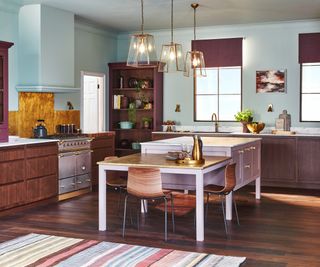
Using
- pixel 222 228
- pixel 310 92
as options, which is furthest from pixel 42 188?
pixel 310 92

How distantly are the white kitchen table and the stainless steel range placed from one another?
6.61 ft

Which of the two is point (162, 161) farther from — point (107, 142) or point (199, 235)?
point (107, 142)

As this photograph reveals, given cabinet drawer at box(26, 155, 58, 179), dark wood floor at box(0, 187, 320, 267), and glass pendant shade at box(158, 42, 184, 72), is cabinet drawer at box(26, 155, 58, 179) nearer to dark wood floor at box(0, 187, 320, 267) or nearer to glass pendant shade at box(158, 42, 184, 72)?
dark wood floor at box(0, 187, 320, 267)

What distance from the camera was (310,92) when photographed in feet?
30.6

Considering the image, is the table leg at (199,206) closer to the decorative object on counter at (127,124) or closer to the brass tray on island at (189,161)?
the brass tray on island at (189,161)

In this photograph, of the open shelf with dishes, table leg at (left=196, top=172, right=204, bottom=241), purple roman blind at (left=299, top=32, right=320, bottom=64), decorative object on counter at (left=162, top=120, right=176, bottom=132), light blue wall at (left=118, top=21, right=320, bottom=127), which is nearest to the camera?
table leg at (left=196, top=172, right=204, bottom=241)

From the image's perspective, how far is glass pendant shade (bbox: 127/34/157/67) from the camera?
5.82 metres

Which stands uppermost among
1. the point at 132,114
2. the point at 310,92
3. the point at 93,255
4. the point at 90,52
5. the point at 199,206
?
the point at 90,52

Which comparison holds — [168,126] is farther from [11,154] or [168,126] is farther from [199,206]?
[199,206]

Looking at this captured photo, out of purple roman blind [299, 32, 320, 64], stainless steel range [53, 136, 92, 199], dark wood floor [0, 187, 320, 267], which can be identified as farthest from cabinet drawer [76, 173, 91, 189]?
purple roman blind [299, 32, 320, 64]

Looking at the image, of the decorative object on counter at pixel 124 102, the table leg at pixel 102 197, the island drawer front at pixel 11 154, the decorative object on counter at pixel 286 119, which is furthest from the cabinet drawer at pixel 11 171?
the decorative object on counter at pixel 286 119

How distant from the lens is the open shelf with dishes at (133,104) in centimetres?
1016

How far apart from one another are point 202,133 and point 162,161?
3869 mm

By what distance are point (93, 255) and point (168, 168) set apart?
1.18m
